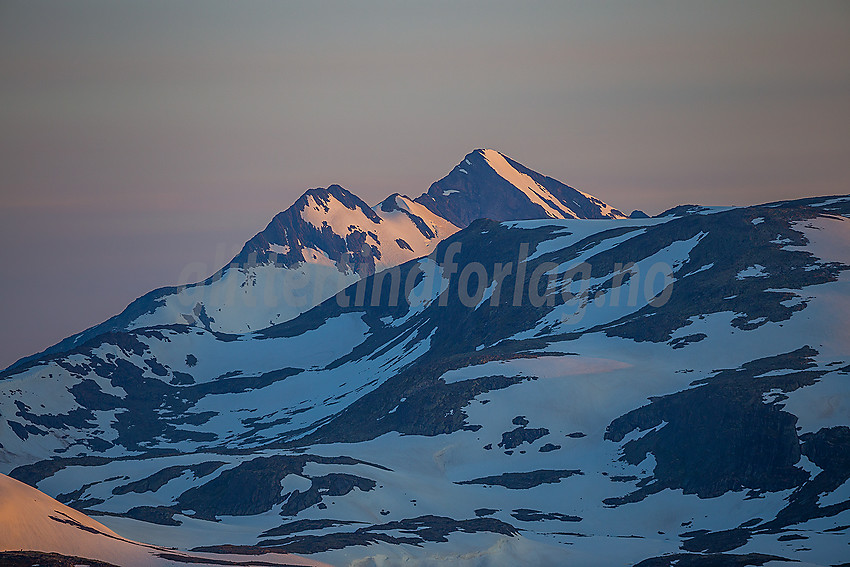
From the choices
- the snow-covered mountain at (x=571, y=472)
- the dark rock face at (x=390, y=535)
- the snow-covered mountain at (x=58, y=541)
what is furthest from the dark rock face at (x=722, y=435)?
the snow-covered mountain at (x=58, y=541)

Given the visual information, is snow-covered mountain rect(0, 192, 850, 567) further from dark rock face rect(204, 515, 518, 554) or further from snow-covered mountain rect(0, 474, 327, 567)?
snow-covered mountain rect(0, 474, 327, 567)

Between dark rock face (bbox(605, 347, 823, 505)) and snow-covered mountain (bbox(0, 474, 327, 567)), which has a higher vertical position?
snow-covered mountain (bbox(0, 474, 327, 567))

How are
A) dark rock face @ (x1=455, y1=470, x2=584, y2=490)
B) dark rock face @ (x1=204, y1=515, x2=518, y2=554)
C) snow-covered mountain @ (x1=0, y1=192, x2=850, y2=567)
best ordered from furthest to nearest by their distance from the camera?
dark rock face @ (x1=455, y1=470, x2=584, y2=490), snow-covered mountain @ (x1=0, y1=192, x2=850, y2=567), dark rock face @ (x1=204, y1=515, x2=518, y2=554)

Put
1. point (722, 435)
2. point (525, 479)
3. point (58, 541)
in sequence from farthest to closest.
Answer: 1. point (525, 479)
2. point (722, 435)
3. point (58, 541)

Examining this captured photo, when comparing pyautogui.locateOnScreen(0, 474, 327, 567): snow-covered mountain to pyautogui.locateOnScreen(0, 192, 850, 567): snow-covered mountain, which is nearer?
pyautogui.locateOnScreen(0, 474, 327, 567): snow-covered mountain

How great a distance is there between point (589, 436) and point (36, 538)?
93143mm

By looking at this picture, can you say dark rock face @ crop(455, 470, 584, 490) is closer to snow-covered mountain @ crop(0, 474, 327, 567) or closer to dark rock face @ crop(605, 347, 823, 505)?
dark rock face @ crop(605, 347, 823, 505)

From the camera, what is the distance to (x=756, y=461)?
151m

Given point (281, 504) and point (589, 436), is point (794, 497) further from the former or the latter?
point (281, 504)

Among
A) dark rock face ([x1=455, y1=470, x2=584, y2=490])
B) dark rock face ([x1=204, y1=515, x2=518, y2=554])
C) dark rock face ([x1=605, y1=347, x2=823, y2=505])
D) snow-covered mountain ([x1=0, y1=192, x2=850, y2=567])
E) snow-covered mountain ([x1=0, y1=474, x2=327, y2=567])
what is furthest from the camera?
dark rock face ([x1=455, y1=470, x2=584, y2=490])

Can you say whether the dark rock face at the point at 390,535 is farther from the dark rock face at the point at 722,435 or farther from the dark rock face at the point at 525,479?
the dark rock face at the point at 722,435

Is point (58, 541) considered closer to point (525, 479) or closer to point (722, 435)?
point (525, 479)

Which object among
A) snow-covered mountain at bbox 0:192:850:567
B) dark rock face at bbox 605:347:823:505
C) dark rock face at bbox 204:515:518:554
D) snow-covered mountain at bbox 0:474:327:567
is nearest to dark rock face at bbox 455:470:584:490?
snow-covered mountain at bbox 0:192:850:567

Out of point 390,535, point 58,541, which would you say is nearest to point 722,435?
point 390,535
